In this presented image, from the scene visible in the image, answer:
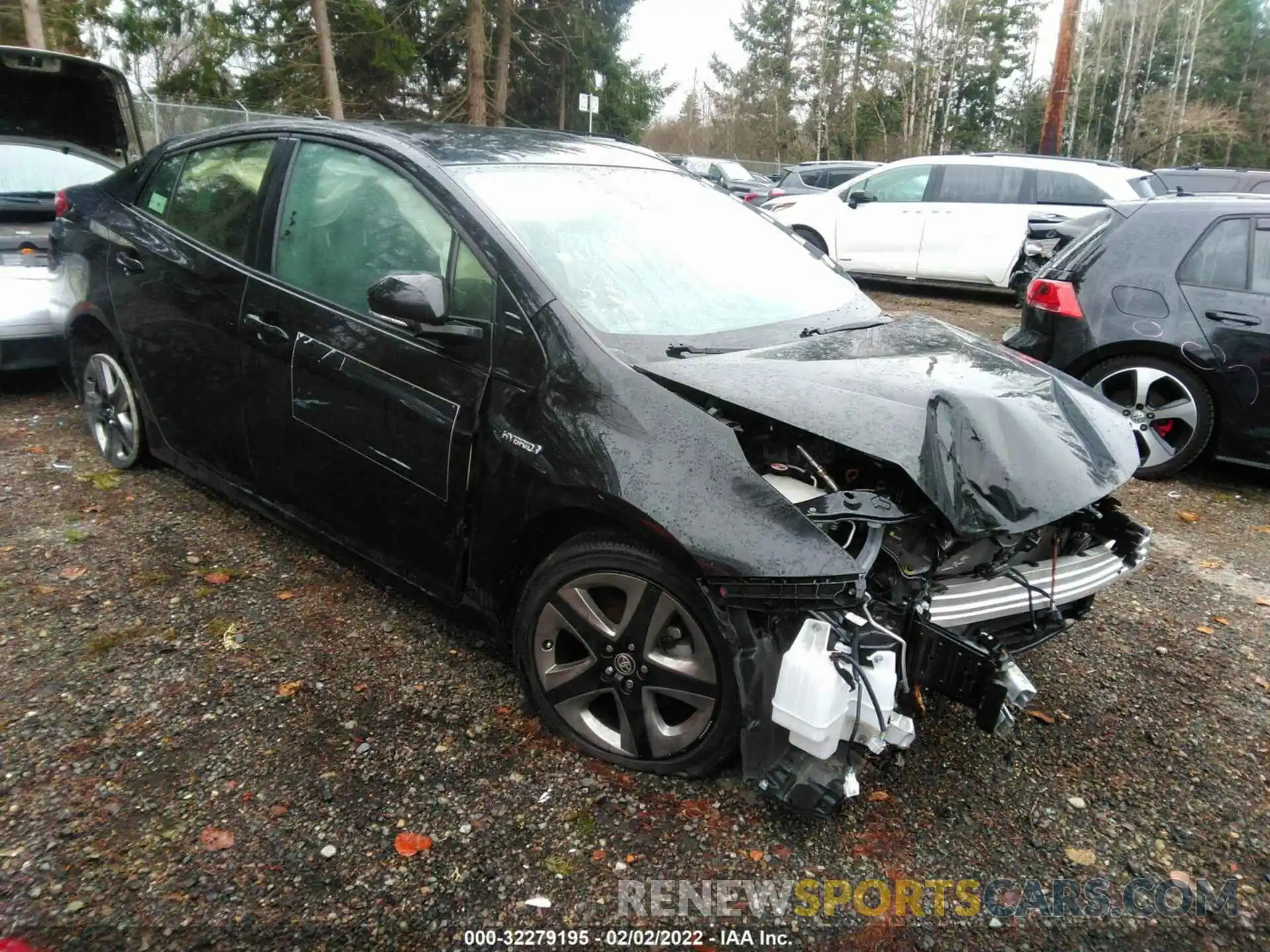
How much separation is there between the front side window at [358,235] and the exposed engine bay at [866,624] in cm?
99

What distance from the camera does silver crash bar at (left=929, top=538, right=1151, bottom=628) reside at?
93.7 inches

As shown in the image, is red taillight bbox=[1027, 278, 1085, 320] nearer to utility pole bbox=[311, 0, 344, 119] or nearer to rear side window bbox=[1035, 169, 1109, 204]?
rear side window bbox=[1035, 169, 1109, 204]

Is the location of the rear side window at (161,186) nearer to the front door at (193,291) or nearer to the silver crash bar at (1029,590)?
the front door at (193,291)

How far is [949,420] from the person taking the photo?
2379 mm

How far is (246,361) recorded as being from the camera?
3.31 m

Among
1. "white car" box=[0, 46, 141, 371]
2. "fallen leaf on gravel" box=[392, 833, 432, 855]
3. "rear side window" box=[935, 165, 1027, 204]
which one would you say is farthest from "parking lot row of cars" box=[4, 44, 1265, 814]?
"rear side window" box=[935, 165, 1027, 204]

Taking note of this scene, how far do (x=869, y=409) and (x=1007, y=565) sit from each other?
0.64m

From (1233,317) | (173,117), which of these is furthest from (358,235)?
(173,117)

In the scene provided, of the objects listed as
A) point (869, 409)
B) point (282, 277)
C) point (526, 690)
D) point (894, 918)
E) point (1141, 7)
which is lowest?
point (894, 918)

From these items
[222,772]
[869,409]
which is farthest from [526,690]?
[869,409]

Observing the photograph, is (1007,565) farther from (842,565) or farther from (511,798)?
(511,798)

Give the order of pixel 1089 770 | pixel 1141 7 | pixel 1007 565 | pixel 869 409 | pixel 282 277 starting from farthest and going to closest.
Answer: pixel 1141 7
pixel 282 277
pixel 1089 770
pixel 1007 565
pixel 869 409

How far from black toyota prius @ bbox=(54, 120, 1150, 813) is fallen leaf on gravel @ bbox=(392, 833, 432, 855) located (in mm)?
517

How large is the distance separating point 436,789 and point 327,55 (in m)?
21.1
